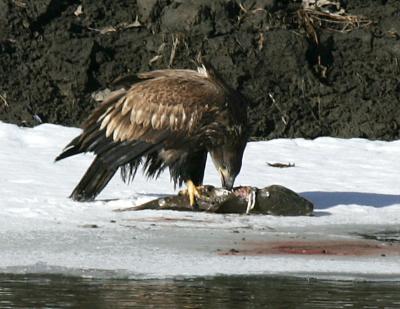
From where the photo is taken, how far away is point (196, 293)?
9.06 m

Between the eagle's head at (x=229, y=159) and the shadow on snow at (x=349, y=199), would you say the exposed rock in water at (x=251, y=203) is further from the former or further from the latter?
the shadow on snow at (x=349, y=199)

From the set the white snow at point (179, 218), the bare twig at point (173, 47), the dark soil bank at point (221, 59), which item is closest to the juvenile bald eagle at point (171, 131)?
the white snow at point (179, 218)

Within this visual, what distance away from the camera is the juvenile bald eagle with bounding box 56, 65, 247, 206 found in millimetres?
13641

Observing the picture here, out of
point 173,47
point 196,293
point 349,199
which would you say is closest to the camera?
point 196,293

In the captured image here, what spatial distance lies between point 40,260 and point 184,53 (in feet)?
30.5

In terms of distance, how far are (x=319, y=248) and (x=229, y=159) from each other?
8.22 feet

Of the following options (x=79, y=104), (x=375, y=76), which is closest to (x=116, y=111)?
(x=79, y=104)

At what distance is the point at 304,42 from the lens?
1938 cm

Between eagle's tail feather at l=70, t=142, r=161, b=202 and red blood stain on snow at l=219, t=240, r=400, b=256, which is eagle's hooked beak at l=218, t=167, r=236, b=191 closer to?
eagle's tail feather at l=70, t=142, r=161, b=202

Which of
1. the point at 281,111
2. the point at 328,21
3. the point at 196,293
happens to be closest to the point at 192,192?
the point at 196,293

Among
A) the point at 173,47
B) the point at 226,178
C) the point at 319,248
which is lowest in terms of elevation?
the point at 226,178

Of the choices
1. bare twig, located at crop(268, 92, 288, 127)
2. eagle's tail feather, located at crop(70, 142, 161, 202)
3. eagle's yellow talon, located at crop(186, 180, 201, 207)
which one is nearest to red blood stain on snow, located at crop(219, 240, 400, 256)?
eagle's yellow talon, located at crop(186, 180, 201, 207)

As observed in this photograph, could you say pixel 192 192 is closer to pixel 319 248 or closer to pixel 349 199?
pixel 349 199

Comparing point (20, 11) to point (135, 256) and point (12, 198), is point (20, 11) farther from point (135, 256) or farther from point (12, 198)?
point (135, 256)
